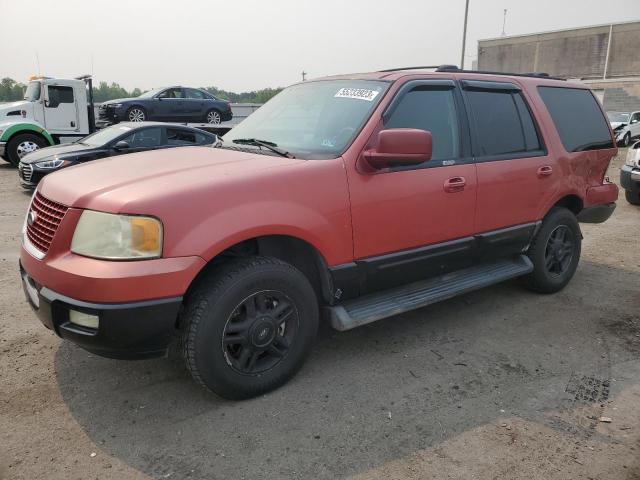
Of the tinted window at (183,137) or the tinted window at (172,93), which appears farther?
the tinted window at (172,93)

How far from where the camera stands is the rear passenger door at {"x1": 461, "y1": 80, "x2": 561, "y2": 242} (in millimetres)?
3988

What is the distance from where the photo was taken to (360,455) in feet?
8.42

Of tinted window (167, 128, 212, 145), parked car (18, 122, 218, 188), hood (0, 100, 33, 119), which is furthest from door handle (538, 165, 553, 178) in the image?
hood (0, 100, 33, 119)

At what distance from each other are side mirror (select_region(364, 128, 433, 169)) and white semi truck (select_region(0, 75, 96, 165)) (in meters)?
12.6

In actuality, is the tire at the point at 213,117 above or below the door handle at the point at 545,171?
below

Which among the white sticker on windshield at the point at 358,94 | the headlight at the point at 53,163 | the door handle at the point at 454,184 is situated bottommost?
the headlight at the point at 53,163

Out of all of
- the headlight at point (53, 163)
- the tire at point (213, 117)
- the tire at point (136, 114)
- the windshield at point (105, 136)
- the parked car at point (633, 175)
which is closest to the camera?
the parked car at point (633, 175)

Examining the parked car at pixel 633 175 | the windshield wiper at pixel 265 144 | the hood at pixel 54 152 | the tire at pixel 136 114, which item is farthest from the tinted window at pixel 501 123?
the tire at pixel 136 114

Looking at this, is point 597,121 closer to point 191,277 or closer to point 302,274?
point 302,274

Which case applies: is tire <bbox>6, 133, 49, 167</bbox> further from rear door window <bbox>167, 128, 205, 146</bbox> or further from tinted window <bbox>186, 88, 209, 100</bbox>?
Result: tinted window <bbox>186, 88, 209, 100</bbox>

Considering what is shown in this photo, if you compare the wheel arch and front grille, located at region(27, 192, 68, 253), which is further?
the wheel arch

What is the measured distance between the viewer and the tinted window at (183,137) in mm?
10410

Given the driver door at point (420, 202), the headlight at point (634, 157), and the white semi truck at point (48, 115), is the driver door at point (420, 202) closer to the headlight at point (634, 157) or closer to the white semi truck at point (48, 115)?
the headlight at point (634, 157)

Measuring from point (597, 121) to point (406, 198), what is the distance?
2875 millimetres
